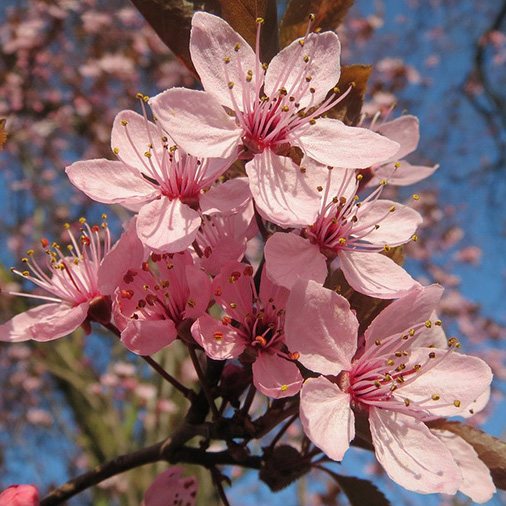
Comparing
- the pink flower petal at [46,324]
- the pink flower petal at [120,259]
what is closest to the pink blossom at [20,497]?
the pink flower petal at [46,324]

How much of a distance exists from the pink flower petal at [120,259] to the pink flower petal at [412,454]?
0.44 metres

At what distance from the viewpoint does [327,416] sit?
753mm

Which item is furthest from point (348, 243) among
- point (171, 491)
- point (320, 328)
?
point (171, 491)

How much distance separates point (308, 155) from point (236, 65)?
192 millimetres

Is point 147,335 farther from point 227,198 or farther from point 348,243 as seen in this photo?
point 348,243

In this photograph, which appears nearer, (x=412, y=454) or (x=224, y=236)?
(x=412, y=454)

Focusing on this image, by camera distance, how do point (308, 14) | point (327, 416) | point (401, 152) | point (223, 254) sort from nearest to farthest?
1. point (327, 416)
2. point (223, 254)
3. point (308, 14)
4. point (401, 152)

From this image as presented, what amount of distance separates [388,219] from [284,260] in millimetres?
239

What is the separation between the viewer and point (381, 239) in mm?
898

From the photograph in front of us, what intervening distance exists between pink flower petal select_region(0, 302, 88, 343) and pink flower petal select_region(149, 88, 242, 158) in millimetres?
359

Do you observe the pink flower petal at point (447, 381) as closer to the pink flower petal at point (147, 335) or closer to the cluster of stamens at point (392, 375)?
the cluster of stamens at point (392, 375)

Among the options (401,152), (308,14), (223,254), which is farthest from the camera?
(401,152)

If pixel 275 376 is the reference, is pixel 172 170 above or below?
above

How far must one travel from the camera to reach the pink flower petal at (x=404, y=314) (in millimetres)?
820
